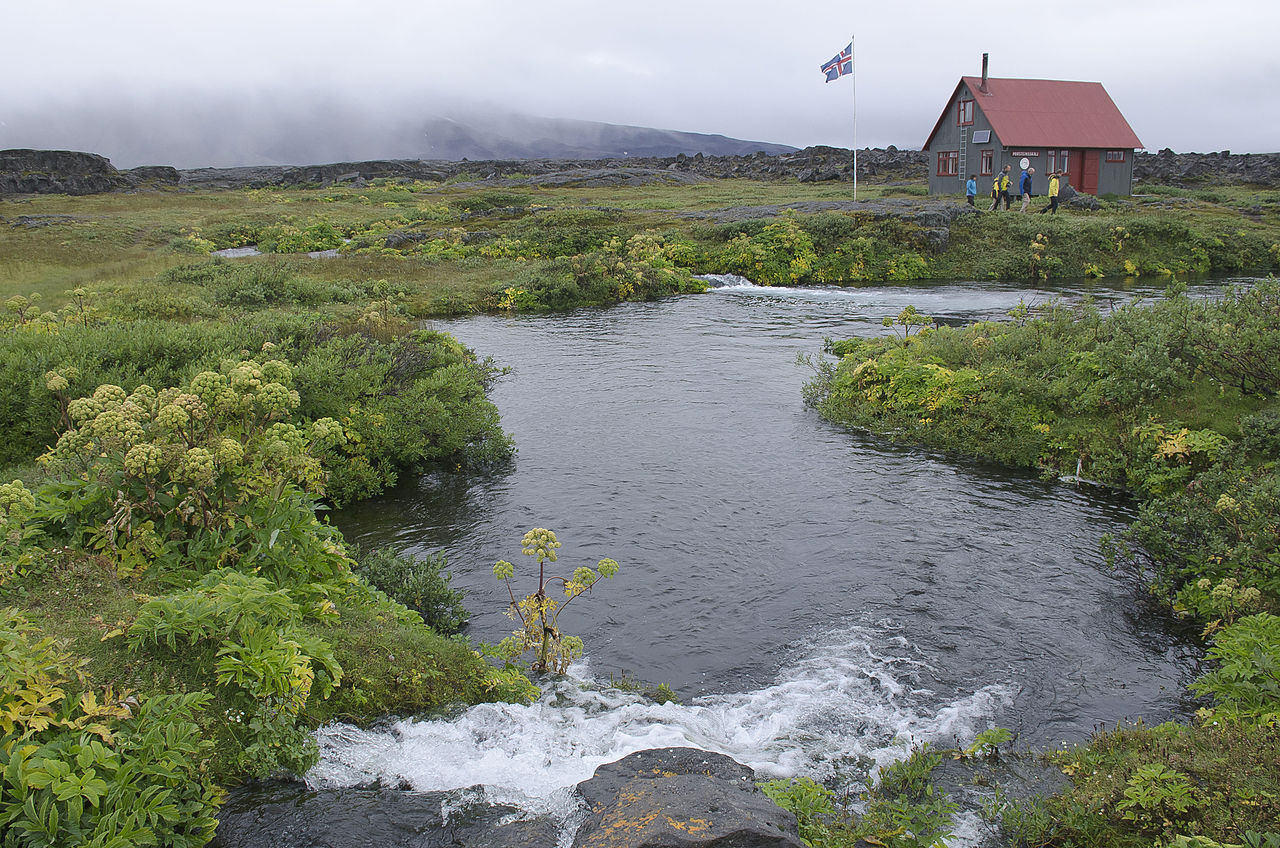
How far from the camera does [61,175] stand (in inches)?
3123

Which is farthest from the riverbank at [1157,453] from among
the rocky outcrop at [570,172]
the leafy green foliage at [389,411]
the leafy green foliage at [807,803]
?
the rocky outcrop at [570,172]

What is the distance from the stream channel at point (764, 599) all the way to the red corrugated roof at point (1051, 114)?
45.0m

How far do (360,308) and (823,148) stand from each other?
92.5 meters

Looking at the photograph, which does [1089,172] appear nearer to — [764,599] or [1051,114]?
[1051,114]

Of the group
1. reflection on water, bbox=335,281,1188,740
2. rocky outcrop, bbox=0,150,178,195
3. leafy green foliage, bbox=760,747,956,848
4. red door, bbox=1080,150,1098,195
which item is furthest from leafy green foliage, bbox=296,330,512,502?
rocky outcrop, bbox=0,150,178,195

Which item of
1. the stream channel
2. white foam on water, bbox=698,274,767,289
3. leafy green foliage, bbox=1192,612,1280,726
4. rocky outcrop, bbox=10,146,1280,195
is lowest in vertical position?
the stream channel

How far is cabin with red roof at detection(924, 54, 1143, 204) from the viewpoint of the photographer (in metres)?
54.2

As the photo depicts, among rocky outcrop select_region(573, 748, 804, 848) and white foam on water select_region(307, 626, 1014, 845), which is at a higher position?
rocky outcrop select_region(573, 748, 804, 848)

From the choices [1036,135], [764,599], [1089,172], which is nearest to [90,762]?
[764,599]

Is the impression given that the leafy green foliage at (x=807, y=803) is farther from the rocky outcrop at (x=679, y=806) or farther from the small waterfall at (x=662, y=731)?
the small waterfall at (x=662, y=731)

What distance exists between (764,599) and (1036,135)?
179 feet

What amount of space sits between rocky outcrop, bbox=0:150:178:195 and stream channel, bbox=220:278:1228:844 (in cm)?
7775

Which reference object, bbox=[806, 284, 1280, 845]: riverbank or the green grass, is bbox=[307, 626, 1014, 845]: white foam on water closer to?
the green grass

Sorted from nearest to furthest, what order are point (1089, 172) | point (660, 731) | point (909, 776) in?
point (909, 776), point (660, 731), point (1089, 172)
